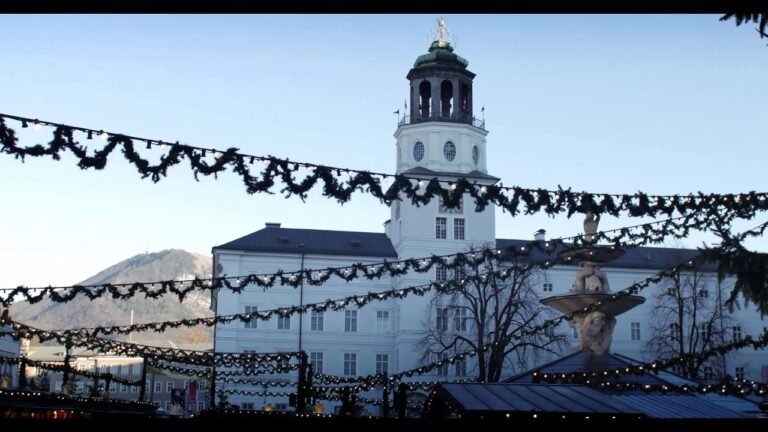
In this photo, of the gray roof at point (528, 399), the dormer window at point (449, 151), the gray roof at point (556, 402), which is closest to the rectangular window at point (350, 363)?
the dormer window at point (449, 151)

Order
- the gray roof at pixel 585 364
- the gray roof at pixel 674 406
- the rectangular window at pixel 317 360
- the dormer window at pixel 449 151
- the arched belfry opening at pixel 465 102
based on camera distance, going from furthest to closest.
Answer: the arched belfry opening at pixel 465 102, the dormer window at pixel 449 151, the rectangular window at pixel 317 360, the gray roof at pixel 585 364, the gray roof at pixel 674 406

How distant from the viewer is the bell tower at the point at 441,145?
71.9 m

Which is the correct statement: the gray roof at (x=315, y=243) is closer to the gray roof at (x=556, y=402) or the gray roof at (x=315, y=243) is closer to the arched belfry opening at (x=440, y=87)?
the arched belfry opening at (x=440, y=87)

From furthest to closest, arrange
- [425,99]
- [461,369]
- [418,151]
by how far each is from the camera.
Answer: [425,99]
[418,151]
[461,369]

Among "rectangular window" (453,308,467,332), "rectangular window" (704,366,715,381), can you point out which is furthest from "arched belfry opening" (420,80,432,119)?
"rectangular window" (704,366,715,381)

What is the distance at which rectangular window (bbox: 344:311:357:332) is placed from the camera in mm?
72875

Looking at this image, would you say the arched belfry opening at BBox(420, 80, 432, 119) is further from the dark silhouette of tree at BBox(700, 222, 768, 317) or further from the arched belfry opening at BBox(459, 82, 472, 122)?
the dark silhouette of tree at BBox(700, 222, 768, 317)

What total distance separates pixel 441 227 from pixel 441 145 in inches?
251

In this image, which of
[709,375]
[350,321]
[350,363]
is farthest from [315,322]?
[709,375]

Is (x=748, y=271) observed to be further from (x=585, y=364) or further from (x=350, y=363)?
(x=350, y=363)

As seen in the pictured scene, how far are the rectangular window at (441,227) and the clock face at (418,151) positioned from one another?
4960mm

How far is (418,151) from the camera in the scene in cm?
7294
